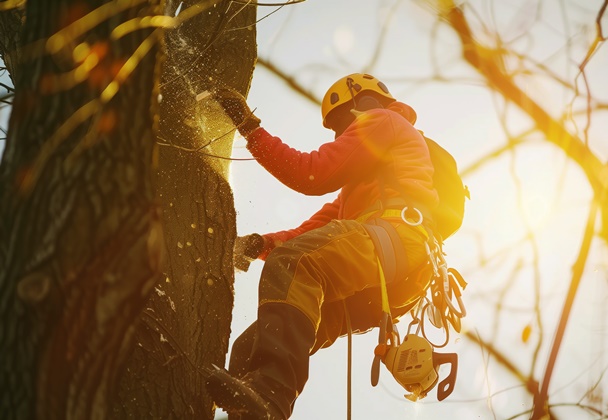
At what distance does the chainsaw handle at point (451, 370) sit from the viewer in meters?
2.57

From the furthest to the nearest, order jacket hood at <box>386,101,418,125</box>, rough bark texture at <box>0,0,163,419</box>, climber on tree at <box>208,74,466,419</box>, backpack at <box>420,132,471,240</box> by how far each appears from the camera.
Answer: jacket hood at <box>386,101,418,125</box> < backpack at <box>420,132,471,240</box> < climber on tree at <box>208,74,466,419</box> < rough bark texture at <box>0,0,163,419</box>

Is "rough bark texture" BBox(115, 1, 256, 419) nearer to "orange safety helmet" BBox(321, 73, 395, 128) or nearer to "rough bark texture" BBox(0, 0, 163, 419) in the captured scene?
"orange safety helmet" BBox(321, 73, 395, 128)

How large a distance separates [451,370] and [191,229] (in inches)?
44.0

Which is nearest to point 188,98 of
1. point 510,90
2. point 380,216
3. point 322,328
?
point 380,216

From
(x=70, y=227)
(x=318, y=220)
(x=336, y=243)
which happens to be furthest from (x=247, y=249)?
(x=70, y=227)

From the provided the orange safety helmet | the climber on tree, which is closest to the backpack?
the climber on tree

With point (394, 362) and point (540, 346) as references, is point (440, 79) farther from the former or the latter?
point (540, 346)

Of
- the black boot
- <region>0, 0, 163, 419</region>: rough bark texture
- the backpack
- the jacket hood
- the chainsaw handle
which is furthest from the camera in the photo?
the jacket hood

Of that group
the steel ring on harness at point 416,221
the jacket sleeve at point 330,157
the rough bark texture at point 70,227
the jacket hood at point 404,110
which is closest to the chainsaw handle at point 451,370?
the steel ring on harness at point 416,221

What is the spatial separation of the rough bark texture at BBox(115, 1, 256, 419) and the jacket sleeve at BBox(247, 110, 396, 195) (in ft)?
0.57

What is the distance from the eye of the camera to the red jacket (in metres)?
2.77

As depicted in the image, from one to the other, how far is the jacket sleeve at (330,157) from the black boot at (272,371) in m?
0.66

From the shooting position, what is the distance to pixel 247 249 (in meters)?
3.08

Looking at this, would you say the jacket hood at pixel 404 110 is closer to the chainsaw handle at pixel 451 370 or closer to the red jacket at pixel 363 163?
the red jacket at pixel 363 163
